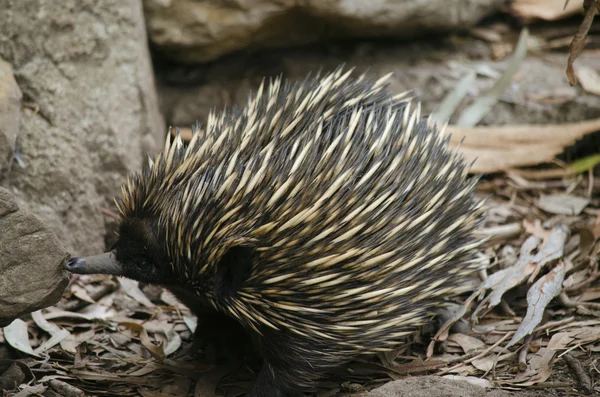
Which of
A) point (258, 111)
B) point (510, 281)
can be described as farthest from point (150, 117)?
point (510, 281)

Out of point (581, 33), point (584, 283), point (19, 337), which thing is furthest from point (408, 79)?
point (19, 337)

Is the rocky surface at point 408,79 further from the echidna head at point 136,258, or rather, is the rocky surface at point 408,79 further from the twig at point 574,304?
the echidna head at point 136,258

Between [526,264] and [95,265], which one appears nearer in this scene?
[95,265]

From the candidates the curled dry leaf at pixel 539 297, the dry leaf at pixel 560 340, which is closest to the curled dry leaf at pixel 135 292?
the curled dry leaf at pixel 539 297

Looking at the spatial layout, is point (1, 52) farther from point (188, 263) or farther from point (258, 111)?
point (188, 263)

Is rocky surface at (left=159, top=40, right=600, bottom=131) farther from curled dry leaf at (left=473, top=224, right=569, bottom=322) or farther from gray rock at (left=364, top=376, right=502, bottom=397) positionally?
gray rock at (left=364, top=376, right=502, bottom=397)

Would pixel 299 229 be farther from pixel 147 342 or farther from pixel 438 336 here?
pixel 147 342
